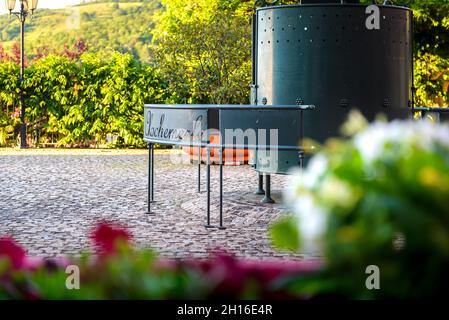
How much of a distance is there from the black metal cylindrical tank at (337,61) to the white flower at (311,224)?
8.20 m

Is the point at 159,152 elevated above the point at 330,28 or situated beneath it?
situated beneath

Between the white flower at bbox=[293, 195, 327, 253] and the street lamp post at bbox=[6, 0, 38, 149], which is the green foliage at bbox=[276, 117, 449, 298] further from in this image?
the street lamp post at bbox=[6, 0, 38, 149]

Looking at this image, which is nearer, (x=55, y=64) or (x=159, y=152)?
(x=159, y=152)

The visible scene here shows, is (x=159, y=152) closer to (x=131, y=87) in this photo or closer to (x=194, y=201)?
(x=131, y=87)

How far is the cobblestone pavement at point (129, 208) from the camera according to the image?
8117 mm

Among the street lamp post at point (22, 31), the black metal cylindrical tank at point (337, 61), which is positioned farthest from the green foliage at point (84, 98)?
the black metal cylindrical tank at point (337, 61)

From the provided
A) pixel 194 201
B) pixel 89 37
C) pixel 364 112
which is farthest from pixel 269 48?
pixel 89 37

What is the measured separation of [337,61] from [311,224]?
847 centimetres

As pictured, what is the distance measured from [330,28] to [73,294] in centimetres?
828

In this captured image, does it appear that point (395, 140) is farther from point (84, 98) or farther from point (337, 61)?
point (84, 98)

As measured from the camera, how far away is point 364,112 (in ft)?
32.6

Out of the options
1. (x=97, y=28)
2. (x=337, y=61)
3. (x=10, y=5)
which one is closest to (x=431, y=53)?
(x=10, y=5)

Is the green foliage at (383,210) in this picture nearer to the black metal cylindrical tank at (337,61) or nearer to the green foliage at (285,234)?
the green foliage at (285,234)

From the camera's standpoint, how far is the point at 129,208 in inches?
425
